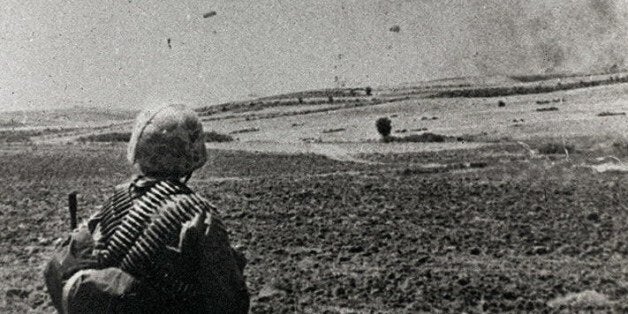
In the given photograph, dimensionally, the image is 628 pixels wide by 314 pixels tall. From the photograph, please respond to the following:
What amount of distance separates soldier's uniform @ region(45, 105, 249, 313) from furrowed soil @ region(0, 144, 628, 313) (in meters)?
6.01

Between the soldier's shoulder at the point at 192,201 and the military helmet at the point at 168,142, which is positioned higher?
the military helmet at the point at 168,142

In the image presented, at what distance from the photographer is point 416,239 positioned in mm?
13211

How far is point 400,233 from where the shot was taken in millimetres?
13703

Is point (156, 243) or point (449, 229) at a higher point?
point (156, 243)

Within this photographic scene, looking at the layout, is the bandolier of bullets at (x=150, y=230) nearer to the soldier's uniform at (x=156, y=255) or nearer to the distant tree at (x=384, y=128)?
the soldier's uniform at (x=156, y=255)

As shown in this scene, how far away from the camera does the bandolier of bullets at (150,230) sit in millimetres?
3242

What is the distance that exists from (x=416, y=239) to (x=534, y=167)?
10879 millimetres

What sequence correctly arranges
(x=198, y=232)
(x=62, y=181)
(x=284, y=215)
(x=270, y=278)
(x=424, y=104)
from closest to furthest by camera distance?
(x=198, y=232)
(x=270, y=278)
(x=284, y=215)
(x=62, y=181)
(x=424, y=104)

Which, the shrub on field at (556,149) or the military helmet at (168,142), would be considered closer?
the military helmet at (168,142)

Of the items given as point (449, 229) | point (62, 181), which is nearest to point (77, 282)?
point (449, 229)

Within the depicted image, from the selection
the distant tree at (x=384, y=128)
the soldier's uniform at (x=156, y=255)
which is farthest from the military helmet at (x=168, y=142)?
the distant tree at (x=384, y=128)

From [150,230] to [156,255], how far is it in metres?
0.10

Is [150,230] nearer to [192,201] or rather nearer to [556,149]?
[192,201]

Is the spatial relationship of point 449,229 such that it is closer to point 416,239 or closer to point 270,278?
point 416,239
